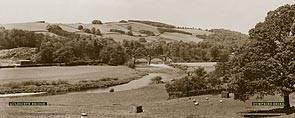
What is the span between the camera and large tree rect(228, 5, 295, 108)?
42.7 meters

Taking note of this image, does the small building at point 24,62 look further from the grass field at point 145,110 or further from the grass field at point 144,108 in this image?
the grass field at point 145,110

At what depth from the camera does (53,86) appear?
9544 cm

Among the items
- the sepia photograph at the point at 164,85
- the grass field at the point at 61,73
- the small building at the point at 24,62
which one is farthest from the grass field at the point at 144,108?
the small building at the point at 24,62

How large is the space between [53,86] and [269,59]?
60.4m

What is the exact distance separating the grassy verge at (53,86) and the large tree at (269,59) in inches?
2012

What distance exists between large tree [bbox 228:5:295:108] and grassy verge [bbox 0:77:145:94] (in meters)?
51.1

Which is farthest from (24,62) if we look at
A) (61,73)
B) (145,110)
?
(145,110)

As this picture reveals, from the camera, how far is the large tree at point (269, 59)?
42719 mm

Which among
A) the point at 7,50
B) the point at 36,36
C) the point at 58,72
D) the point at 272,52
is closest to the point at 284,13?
the point at 272,52

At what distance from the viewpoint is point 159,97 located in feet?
235

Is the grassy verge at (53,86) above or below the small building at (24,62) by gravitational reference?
below

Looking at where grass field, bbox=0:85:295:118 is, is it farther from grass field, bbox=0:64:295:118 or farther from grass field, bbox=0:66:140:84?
grass field, bbox=0:66:140:84

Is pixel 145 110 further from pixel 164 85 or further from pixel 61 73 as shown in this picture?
pixel 61 73

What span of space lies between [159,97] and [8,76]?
158ft
